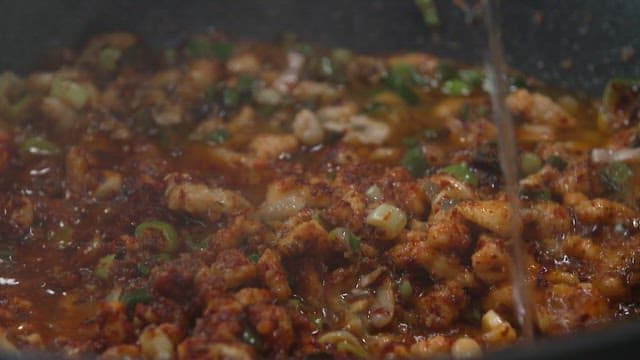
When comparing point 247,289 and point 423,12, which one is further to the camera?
point 423,12

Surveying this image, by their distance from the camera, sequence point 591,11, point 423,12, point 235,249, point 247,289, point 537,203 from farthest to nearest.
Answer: point 423,12 < point 591,11 < point 537,203 < point 235,249 < point 247,289

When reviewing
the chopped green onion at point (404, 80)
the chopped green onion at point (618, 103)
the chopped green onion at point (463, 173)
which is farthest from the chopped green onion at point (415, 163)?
the chopped green onion at point (618, 103)

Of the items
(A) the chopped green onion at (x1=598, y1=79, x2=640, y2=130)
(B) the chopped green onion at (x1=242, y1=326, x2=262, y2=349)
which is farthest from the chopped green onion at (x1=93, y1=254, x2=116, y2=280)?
(A) the chopped green onion at (x1=598, y1=79, x2=640, y2=130)

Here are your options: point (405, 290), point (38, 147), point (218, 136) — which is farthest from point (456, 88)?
point (38, 147)

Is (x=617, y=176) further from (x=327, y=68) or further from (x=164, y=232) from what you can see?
(x=164, y=232)

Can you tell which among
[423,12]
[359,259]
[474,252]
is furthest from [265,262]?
[423,12]

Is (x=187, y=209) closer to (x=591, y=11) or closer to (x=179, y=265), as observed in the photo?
(x=179, y=265)
